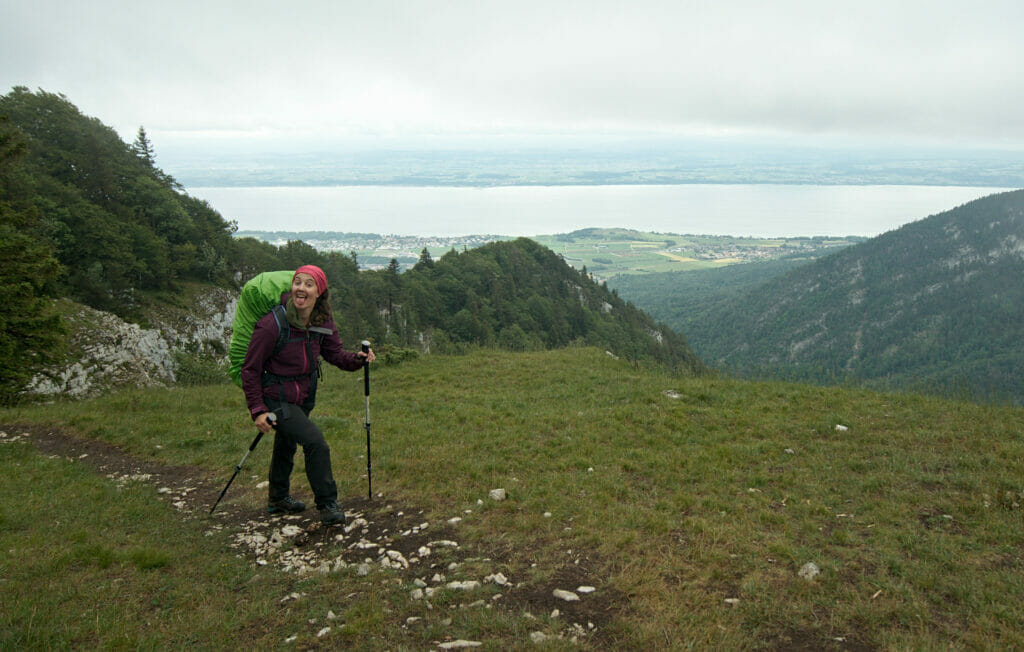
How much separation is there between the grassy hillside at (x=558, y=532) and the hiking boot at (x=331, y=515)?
0.54 ft

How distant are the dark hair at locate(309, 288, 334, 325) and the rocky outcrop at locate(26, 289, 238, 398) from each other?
14.1 m

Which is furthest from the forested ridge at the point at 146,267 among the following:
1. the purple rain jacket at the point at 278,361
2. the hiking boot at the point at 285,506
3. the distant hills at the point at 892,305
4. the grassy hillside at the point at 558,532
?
the distant hills at the point at 892,305

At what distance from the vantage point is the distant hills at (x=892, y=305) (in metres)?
114

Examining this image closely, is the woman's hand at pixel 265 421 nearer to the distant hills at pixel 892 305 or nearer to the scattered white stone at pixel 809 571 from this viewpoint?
the scattered white stone at pixel 809 571

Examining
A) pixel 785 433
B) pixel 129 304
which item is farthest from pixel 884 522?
pixel 129 304

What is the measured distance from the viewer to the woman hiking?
19.4 ft

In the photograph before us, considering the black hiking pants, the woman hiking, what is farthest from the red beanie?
the black hiking pants

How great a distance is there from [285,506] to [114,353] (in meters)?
17.3

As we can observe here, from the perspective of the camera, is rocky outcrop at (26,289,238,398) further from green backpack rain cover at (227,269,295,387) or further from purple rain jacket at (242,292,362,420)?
purple rain jacket at (242,292,362,420)

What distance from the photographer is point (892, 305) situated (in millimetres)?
129375

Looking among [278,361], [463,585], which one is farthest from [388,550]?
[278,361]

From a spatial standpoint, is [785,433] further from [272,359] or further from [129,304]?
[129,304]

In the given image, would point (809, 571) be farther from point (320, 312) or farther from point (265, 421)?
point (320, 312)

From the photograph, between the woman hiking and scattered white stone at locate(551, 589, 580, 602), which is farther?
the woman hiking
